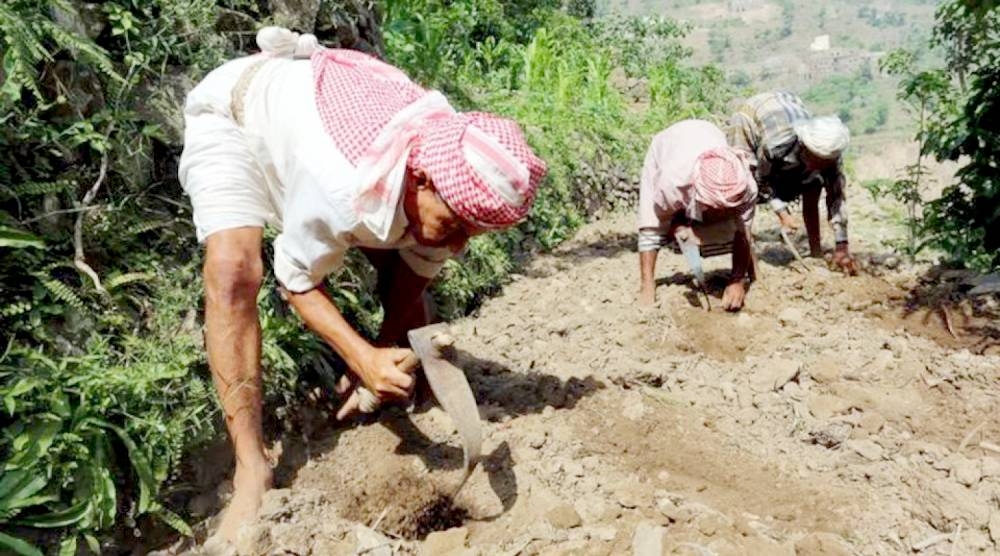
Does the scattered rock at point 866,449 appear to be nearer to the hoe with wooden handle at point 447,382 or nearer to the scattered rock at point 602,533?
the scattered rock at point 602,533

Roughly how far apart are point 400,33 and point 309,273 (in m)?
3.48

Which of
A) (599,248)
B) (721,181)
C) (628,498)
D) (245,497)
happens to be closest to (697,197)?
(721,181)

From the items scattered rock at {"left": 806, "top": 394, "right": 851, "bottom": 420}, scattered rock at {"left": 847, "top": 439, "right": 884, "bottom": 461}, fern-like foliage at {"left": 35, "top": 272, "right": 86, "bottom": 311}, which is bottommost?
scattered rock at {"left": 806, "top": 394, "right": 851, "bottom": 420}

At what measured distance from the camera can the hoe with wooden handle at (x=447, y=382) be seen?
6.97ft

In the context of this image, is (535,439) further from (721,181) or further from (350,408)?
(721,181)

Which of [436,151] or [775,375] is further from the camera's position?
[775,375]

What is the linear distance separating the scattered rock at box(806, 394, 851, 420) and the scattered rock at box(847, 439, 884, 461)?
0.70 ft

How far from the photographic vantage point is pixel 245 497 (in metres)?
2.12

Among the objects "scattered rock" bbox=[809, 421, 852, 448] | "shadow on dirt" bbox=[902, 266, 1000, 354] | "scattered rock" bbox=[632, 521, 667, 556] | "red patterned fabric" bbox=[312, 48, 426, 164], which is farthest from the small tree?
"red patterned fabric" bbox=[312, 48, 426, 164]

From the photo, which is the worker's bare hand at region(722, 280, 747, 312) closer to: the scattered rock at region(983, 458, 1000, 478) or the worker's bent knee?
the scattered rock at region(983, 458, 1000, 478)

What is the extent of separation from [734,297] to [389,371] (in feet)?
8.22

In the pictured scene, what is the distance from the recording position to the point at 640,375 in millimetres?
3158

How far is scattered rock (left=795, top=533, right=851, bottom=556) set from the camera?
2.07 metres

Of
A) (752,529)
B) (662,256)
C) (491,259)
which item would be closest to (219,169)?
(752,529)
